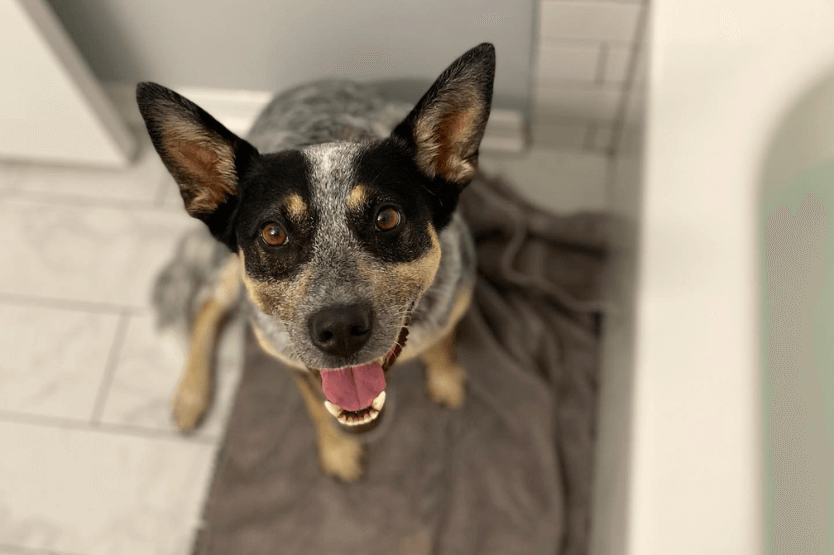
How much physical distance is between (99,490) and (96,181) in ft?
3.95

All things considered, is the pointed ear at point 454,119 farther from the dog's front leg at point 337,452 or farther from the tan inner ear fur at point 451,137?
the dog's front leg at point 337,452

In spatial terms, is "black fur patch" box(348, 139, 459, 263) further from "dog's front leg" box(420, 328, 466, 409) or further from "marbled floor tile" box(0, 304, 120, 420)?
"marbled floor tile" box(0, 304, 120, 420)

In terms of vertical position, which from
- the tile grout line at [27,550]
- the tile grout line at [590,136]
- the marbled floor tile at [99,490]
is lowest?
the tile grout line at [27,550]

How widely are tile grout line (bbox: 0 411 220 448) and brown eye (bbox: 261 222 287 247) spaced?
4.03 feet

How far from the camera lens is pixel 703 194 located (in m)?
1.55

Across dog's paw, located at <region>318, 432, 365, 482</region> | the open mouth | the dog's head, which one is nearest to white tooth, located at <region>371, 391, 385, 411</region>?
the open mouth

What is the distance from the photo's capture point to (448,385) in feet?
7.63

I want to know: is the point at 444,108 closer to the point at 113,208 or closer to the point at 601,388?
the point at 601,388

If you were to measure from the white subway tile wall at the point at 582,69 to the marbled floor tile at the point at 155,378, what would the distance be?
1.37 metres

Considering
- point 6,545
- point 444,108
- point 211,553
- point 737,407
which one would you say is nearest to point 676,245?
point 737,407

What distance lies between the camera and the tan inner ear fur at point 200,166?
54.6 inches

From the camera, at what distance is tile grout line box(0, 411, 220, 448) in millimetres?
2438

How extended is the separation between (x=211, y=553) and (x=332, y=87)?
1.50m

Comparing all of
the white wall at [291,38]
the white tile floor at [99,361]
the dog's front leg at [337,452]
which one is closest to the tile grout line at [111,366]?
the white tile floor at [99,361]
